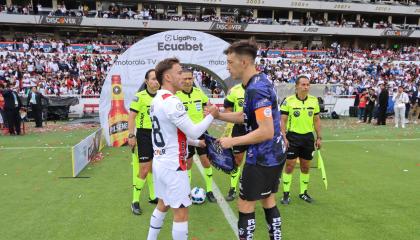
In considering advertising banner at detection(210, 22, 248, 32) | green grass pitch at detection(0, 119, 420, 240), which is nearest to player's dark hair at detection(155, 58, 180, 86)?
green grass pitch at detection(0, 119, 420, 240)

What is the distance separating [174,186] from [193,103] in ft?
9.14

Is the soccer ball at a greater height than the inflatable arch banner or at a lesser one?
lesser

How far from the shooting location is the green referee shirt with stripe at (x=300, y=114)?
6.48 m

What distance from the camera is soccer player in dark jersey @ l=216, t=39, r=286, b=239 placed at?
368cm

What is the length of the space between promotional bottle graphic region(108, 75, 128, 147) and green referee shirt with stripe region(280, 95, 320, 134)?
24.2ft

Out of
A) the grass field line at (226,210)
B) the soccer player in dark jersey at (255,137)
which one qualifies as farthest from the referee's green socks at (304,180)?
the soccer player in dark jersey at (255,137)

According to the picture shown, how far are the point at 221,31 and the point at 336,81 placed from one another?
20.1 meters

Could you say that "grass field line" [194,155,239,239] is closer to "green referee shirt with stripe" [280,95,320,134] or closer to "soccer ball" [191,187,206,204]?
"soccer ball" [191,187,206,204]

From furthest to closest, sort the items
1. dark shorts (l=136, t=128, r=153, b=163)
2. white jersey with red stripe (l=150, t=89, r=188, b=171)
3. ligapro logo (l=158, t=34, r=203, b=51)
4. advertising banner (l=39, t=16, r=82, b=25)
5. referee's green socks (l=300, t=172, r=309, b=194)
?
advertising banner (l=39, t=16, r=82, b=25) → ligapro logo (l=158, t=34, r=203, b=51) → referee's green socks (l=300, t=172, r=309, b=194) → dark shorts (l=136, t=128, r=153, b=163) → white jersey with red stripe (l=150, t=89, r=188, b=171)

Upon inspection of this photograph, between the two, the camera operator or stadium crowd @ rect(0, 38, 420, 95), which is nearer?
the camera operator

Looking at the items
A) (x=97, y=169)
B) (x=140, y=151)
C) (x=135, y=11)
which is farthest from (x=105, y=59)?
(x=140, y=151)

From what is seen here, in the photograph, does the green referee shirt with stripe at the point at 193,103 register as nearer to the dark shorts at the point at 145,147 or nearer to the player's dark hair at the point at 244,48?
the dark shorts at the point at 145,147

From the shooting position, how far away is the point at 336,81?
32.6 metres

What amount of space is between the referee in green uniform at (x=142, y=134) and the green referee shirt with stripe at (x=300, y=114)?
2265 millimetres
